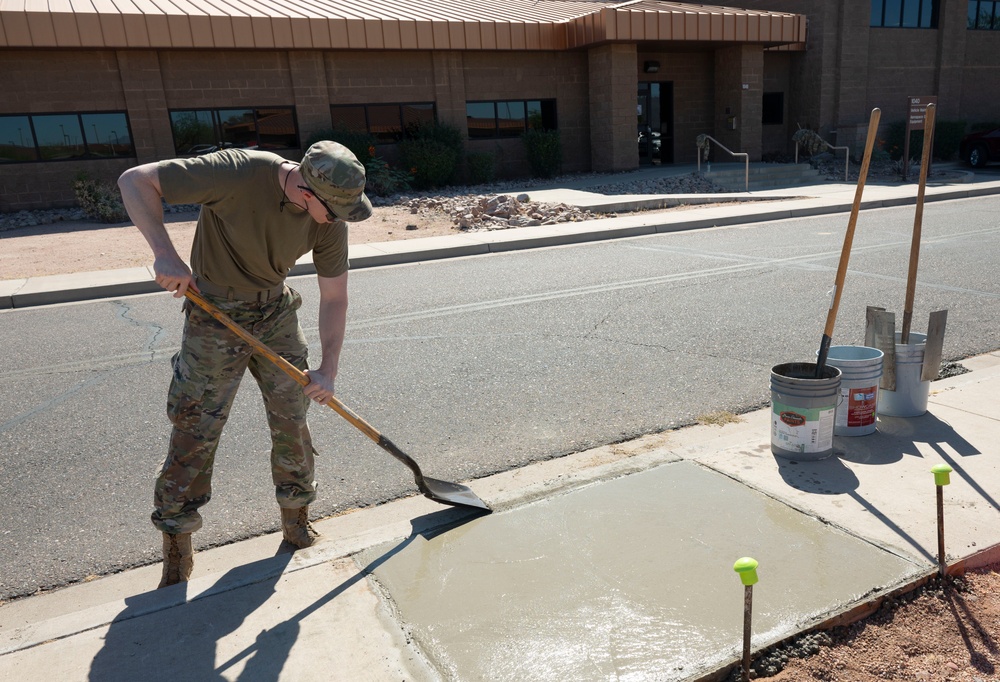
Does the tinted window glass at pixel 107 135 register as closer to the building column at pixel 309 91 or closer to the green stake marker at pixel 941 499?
the building column at pixel 309 91

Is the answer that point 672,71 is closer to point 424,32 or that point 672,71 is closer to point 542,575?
point 424,32

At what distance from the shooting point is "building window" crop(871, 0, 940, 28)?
26484 mm

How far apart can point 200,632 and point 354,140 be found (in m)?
18.4

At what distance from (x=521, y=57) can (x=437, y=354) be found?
59.0ft

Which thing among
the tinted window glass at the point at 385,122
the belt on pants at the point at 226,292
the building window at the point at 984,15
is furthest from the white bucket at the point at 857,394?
the building window at the point at 984,15

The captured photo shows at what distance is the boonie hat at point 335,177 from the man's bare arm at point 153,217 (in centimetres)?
53

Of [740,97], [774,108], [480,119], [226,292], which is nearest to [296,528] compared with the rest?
[226,292]

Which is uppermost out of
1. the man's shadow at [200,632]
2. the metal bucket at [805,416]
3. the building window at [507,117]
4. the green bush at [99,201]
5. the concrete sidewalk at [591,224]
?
the building window at [507,117]


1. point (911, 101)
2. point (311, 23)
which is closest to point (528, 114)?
point (311, 23)

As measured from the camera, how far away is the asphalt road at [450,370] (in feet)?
12.5

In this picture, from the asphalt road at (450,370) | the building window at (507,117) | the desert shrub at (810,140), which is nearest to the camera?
the asphalt road at (450,370)

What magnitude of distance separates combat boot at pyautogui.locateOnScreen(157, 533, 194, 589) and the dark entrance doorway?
23.4 m

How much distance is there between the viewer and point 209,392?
2996 mm

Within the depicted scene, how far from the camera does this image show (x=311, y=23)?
18688 mm
